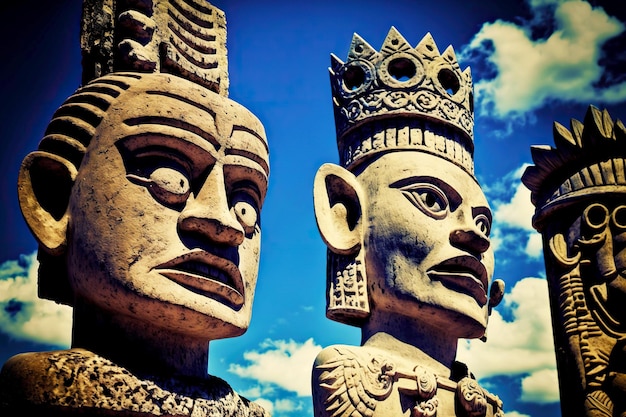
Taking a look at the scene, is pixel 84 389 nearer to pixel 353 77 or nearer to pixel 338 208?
pixel 338 208

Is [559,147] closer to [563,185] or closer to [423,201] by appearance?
[563,185]

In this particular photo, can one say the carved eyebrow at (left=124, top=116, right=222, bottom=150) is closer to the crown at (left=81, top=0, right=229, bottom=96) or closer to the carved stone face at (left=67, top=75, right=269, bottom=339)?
the carved stone face at (left=67, top=75, right=269, bottom=339)

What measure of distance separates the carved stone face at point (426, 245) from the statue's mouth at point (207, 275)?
5.28 feet

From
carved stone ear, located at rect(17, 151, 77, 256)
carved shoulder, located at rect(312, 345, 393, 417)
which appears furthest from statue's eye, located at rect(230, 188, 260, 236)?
carved shoulder, located at rect(312, 345, 393, 417)

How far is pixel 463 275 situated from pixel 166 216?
2.45m

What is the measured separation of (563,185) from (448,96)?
1.62 meters

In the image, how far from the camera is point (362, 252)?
5676mm

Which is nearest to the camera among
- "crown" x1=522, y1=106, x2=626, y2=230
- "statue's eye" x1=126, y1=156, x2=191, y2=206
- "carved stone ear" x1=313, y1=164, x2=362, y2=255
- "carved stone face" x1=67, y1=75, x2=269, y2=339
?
"carved stone face" x1=67, y1=75, x2=269, y2=339

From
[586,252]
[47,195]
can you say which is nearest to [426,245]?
[586,252]

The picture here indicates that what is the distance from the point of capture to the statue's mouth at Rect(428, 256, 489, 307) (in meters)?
5.43

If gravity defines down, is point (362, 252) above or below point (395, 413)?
above

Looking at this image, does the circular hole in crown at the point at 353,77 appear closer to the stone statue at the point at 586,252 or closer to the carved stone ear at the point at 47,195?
the stone statue at the point at 586,252

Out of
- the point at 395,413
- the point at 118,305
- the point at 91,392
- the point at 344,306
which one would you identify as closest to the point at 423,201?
the point at 344,306

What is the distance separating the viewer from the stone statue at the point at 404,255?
508 cm
